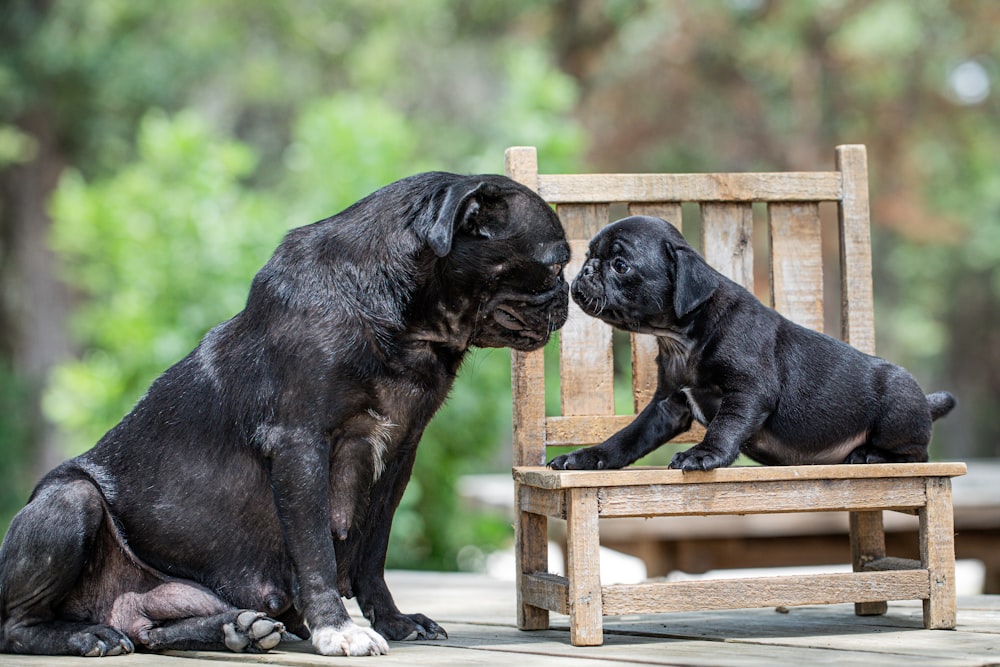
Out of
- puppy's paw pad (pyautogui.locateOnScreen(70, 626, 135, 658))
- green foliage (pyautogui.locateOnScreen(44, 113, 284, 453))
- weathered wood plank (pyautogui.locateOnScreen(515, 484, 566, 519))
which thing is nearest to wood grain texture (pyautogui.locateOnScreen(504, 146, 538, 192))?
weathered wood plank (pyautogui.locateOnScreen(515, 484, 566, 519))

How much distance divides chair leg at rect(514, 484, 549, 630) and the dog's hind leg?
118 centimetres

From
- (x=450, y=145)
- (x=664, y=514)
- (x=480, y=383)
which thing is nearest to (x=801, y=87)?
(x=450, y=145)

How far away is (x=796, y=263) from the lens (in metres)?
4.06

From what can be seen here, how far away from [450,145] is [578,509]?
13.2m

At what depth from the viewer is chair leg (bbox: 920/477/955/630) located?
335 centimetres

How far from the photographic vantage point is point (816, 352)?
Result: 11.4 ft

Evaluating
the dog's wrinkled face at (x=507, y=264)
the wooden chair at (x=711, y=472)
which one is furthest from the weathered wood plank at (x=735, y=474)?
the dog's wrinkled face at (x=507, y=264)

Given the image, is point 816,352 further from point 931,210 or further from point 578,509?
point 931,210

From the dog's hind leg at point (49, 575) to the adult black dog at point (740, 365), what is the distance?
Answer: 132 centimetres

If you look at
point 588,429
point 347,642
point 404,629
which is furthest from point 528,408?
point 347,642

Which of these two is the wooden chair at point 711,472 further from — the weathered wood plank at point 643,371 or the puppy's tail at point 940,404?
the puppy's tail at point 940,404

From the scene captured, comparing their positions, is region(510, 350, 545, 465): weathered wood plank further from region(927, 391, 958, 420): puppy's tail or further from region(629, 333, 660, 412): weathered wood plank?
region(927, 391, 958, 420): puppy's tail

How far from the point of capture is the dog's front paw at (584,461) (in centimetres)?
336

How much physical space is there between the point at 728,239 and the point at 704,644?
149 centimetres
